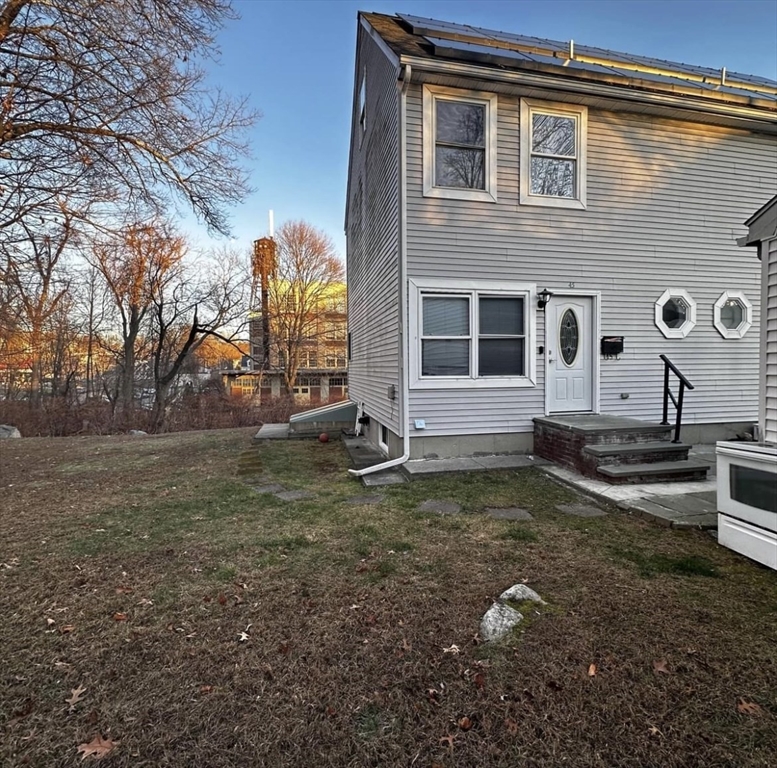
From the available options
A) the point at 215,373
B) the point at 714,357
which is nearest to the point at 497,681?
the point at 714,357

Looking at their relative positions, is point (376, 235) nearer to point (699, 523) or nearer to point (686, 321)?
point (686, 321)

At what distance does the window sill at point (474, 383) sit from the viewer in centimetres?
636

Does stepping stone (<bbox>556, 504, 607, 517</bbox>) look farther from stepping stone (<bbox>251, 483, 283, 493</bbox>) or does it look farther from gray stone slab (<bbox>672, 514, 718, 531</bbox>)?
stepping stone (<bbox>251, 483, 283, 493</bbox>)

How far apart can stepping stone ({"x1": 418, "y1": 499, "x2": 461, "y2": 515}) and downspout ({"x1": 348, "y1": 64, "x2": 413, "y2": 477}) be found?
1.44 metres

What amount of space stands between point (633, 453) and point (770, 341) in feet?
7.25

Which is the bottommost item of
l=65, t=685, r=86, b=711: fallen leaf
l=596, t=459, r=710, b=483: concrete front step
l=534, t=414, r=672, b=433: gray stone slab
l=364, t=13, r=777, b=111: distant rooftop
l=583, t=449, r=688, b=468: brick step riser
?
l=65, t=685, r=86, b=711: fallen leaf

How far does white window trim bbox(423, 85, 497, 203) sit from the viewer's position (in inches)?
243

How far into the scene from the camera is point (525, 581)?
3.03 meters

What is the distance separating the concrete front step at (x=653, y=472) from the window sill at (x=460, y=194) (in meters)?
4.03

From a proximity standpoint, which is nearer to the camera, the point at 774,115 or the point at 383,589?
the point at 383,589

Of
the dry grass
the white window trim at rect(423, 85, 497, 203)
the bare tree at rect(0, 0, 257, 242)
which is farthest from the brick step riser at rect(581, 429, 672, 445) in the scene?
the bare tree at rect(0, 0, 257, 242)

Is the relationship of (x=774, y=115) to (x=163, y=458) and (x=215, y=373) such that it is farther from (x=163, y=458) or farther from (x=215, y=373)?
(x=215, y=373)

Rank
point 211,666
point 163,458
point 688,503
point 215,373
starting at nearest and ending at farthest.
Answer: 1. point 211,666
2. point 688,503
3. point 163,458
4. point 215,373

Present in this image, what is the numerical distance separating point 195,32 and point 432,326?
578cm
